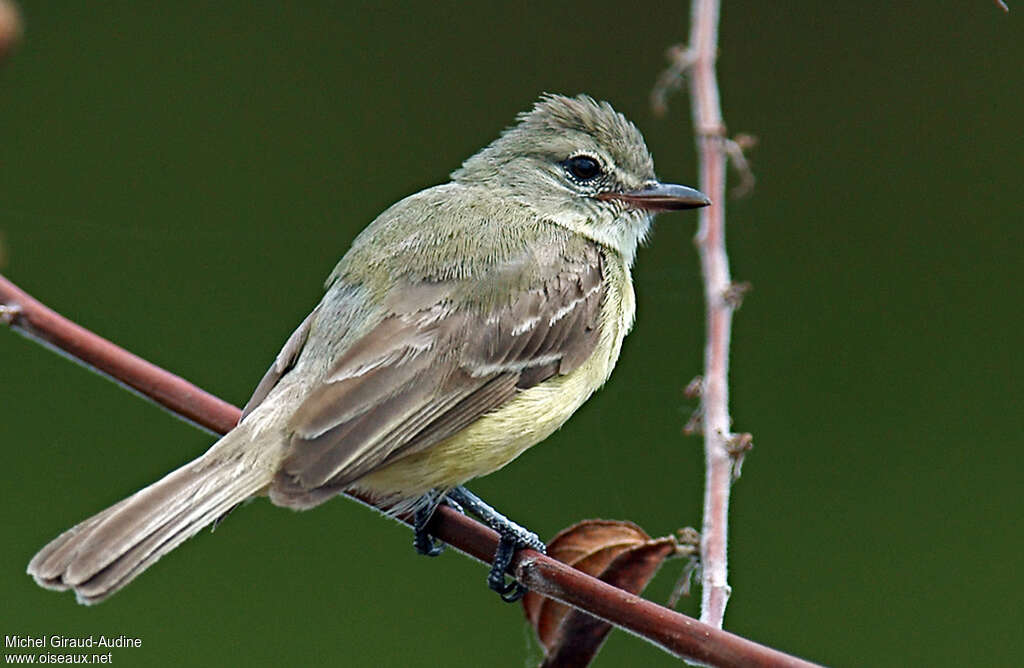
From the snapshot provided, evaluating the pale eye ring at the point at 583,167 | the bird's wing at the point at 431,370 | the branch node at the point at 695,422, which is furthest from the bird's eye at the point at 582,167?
the branch node at the point at 695,422

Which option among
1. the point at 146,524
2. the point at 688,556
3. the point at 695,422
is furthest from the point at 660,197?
the point at 146,524

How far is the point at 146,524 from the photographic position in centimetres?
240

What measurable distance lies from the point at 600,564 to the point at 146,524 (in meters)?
0.84

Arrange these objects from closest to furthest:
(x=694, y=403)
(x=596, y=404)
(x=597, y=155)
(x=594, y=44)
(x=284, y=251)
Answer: (x=694, y=403), (x=597, y=155), (x=596, y=404), (x=284, y=251), (x=594, y=44)

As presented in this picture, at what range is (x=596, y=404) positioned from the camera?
4129 mm

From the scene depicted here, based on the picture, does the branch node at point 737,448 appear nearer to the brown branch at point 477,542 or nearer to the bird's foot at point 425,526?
the brown branch at point 477,542

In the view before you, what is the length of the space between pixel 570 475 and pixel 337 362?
1676 millimetres

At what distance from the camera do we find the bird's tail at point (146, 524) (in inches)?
88.7

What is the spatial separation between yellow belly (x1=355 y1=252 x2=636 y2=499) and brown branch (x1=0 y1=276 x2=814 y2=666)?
126mm

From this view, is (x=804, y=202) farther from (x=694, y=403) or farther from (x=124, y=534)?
(x=124, y=534)

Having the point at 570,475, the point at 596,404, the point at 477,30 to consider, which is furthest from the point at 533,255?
the point at 477,30

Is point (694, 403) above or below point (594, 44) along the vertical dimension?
below

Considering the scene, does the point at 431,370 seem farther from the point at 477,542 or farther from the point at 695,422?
the point at 695,422

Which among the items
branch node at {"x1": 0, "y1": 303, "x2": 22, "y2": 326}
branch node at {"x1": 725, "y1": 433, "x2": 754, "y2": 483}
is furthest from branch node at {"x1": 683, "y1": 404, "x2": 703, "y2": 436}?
branch node at {"x1": 0, "y1": 303, "x2": 22, "y2": 326}
